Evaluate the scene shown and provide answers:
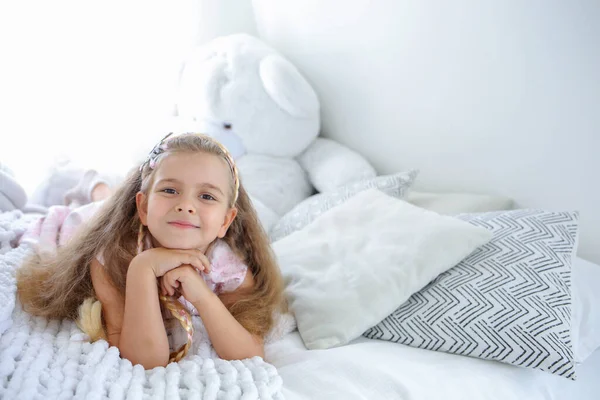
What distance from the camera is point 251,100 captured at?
65.4 inches

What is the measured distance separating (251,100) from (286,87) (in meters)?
0.10

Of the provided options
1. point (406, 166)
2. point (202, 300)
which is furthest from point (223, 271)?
point (406, 166)

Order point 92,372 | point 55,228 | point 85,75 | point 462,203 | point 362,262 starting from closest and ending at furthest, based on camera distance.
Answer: point 92,372
point 362,262
point 55,228
point 462,203
point 85,75

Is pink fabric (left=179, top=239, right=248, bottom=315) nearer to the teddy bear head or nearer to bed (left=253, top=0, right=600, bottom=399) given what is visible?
bed (left=253, top=0, right=600, bottom=399)

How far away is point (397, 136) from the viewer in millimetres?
1647

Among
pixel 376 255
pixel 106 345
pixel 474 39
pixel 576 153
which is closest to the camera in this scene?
Result: pixel 106 345

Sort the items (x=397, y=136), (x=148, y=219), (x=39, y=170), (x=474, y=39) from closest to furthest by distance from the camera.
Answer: (x=148, y=219) < (x=474, y=39) < (x=397, y=136) < (x=39, y=170)

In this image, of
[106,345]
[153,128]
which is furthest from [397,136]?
[106,345]

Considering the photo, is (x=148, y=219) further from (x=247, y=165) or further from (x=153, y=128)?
(x=153, y=128)

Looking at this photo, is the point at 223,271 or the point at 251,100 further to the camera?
the point at 251,100

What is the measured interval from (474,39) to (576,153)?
0.35 m

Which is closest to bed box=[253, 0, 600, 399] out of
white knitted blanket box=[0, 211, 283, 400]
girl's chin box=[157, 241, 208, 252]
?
white knitted blanket box=[0, 211, 283, 400]

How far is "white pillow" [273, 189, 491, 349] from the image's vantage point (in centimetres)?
106

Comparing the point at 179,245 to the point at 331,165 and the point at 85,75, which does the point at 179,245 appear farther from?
the point at 85,75
